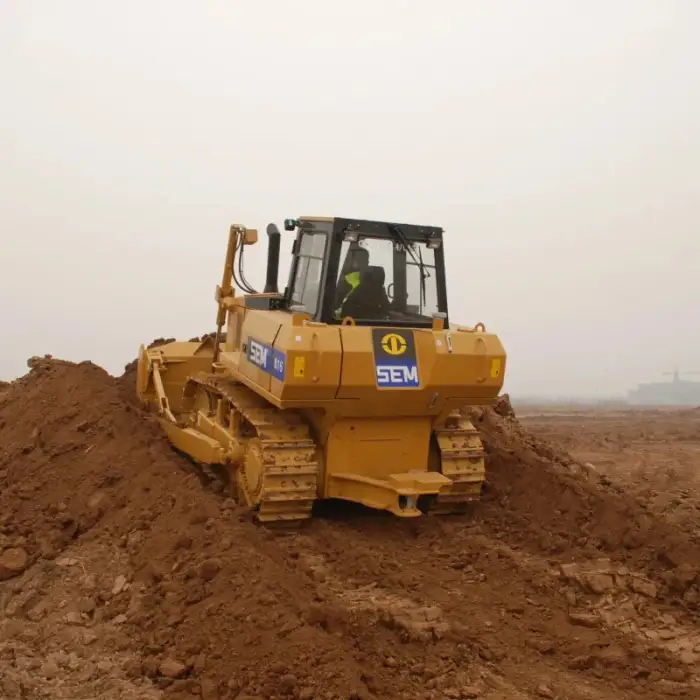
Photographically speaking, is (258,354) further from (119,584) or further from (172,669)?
(172,669)

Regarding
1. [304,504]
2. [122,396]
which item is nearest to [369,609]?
[304,504]

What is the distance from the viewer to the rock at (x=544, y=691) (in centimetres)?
477

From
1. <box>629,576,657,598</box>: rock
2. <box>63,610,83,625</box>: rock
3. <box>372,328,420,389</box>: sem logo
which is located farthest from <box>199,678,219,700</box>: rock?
<box>629,576,657,598</box>: rock

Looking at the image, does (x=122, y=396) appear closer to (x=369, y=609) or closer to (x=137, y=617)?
(x=137, y=617)

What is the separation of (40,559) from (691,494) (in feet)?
21.8

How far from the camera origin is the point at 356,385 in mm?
6539

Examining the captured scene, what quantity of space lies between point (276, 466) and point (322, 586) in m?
1.10

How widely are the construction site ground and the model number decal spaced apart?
115 cm

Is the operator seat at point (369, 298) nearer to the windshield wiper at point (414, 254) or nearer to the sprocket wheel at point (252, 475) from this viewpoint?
the windshield wiper at point (414, 254)

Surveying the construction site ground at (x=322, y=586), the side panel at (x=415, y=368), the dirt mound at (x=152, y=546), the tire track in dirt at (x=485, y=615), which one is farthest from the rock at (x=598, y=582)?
the dirt mound at (x=152, y=546)

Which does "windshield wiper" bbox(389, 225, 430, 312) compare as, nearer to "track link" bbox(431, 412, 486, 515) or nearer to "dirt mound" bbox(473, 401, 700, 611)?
"track link" bbox(431, 412, 486, 515)

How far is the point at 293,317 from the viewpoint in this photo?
6508 millimetres

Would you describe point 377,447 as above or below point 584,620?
above

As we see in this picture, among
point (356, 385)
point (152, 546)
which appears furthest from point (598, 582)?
point (152, 546)
